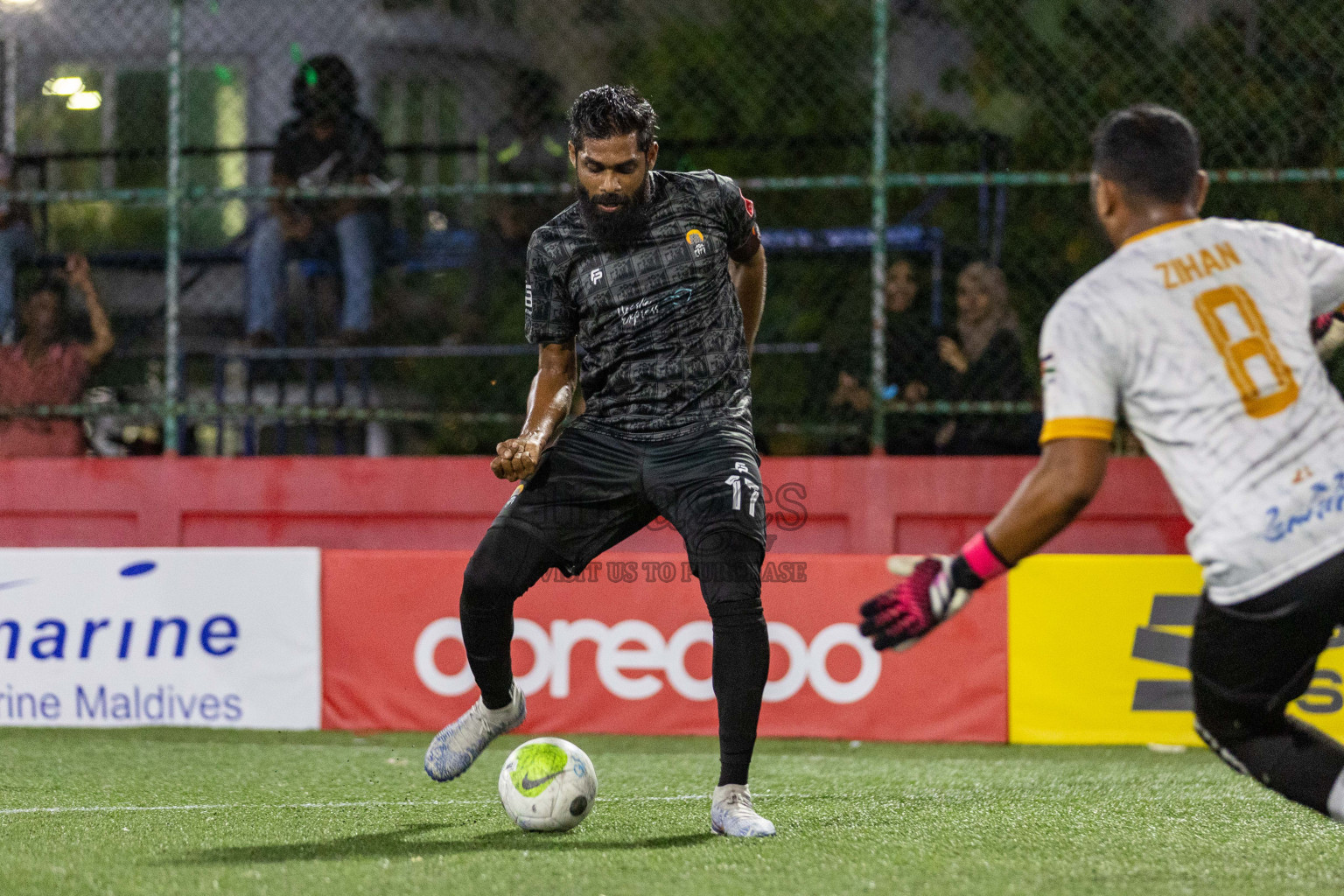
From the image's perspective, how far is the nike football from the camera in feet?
14.8

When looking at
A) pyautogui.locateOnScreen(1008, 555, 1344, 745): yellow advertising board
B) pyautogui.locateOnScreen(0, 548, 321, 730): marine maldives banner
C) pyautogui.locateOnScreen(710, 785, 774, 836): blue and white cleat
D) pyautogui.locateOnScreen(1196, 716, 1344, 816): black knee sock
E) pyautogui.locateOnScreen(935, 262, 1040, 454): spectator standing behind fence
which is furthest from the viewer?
pyautogui.locateOnScreen(935, 262, 1040, 454): spectator standing behind fence

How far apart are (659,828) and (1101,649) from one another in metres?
3.24

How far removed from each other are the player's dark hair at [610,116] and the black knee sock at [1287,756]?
2.34 metres

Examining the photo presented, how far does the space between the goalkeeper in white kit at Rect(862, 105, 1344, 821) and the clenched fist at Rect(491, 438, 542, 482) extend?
59.6 inches

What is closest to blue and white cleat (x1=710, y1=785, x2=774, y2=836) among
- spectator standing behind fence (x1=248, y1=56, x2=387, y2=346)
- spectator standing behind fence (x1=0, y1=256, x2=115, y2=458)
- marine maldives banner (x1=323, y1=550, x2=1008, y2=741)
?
marine maldives banner (x1=323, y1=550, x2=1008, y2=741)

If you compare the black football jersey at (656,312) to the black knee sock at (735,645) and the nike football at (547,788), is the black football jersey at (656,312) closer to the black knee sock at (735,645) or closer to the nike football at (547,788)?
the black knee sock at (735,645)

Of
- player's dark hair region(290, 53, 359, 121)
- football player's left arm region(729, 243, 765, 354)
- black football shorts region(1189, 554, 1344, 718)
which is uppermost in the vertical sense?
player's dark hair region(290, 53, 359, 121)

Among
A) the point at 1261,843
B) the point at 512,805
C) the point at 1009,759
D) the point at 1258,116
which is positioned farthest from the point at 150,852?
the point at 1258,116

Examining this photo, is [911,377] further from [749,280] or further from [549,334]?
[549,334]

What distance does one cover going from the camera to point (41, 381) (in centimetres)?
878

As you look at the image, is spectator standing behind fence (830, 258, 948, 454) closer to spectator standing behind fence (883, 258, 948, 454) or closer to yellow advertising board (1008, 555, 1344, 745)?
spectator standing behind fence (883, 258, 948, 454)

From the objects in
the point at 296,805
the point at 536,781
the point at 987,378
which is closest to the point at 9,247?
the point at 296,805

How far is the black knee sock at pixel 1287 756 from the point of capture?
3.40m

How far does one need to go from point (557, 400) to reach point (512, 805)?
1.26 m
